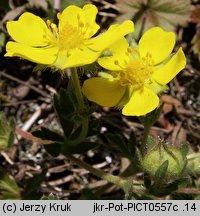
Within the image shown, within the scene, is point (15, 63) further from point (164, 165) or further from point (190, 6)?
point (164, 165)

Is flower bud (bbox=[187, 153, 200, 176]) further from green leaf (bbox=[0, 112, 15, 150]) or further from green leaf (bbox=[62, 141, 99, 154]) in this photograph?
green leaf (bbox=[0, 112, 15, 150])

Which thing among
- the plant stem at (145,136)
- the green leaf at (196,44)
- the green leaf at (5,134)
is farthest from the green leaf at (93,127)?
the green leaf at (196,44)

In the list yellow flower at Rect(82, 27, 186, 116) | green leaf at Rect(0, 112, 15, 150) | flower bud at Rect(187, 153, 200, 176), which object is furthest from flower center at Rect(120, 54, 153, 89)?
green leaf at Rect(0, 112, 15, 150)

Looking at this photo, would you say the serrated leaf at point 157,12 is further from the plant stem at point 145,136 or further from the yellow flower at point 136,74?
the plant stem at point 145,136

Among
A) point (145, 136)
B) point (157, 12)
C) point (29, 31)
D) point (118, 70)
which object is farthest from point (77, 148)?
point (157, 12)

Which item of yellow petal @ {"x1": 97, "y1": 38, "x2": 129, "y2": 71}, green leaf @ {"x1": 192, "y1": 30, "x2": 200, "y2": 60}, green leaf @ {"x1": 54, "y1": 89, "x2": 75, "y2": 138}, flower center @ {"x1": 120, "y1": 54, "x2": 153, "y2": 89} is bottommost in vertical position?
green leaf @ {"x1": 192, "y1": 30, "x2": 200, "y2": 60}

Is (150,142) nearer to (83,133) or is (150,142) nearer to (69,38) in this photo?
(83,133)
